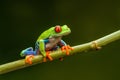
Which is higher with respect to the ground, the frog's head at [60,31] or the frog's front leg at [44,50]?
the frog's head at [60,31]

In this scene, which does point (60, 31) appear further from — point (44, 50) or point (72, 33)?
point (72, 33)

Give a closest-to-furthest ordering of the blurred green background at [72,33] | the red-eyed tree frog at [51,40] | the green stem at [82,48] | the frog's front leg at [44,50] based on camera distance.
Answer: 1. the green stem at [82,48]
2. the frog's front leg at [44,50]
3. the red-eyed tree frog at [51,40]
4. the blurred green background at [72,33]

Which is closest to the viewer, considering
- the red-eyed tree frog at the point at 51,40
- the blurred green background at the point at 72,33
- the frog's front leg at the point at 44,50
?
the frog's front leg at the point at 44,50

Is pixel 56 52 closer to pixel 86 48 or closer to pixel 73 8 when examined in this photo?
pixel 86 48

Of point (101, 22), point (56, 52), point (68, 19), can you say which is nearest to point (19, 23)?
point (68, 19)

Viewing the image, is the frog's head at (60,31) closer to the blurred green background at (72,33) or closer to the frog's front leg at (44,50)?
the frog's front leg at (44,50)

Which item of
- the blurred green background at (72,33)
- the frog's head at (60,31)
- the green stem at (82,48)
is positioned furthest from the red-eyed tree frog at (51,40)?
the blurred green background at (72,33)

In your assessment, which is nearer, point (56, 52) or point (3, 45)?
point (56, 52)

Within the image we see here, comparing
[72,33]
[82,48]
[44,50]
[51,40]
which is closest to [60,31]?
[51,40]
